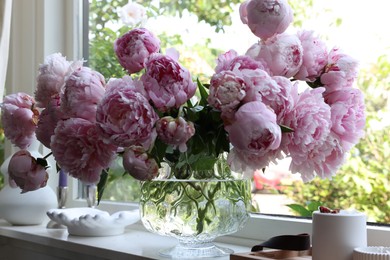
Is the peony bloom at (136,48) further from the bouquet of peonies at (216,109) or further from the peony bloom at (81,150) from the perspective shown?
the peony bloom at (81,150)

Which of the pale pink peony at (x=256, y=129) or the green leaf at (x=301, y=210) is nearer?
the pale pink peony at (x=256, y=129)

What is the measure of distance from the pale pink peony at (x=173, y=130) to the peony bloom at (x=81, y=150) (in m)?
0.09

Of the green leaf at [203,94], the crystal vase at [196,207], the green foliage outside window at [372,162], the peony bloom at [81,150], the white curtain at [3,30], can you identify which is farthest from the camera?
the white curtain at [3,30]

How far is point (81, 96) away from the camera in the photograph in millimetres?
1036

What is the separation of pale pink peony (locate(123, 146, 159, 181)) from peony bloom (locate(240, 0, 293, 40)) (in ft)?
0.84

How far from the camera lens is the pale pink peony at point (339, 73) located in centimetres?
105

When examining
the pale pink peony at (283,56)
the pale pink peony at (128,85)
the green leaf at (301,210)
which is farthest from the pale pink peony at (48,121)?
the green leaf at (301,210)

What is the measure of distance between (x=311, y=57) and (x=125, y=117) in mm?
310

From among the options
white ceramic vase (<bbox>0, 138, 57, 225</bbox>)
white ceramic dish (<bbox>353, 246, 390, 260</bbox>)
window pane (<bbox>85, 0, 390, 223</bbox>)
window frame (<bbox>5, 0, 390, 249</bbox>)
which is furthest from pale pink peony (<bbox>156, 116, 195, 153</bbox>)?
window frame (<bbox>5, 0, 390, 249</bbox>)

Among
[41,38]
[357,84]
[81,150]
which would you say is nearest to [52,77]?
[81,150]

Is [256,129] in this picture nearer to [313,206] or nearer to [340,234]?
[340,234]

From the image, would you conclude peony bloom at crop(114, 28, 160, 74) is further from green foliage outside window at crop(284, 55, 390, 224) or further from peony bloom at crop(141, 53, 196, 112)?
green foliage outside window at crop(284, 55, 390, 224)

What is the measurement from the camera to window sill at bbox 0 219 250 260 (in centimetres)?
152

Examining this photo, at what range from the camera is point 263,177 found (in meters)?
1.58
